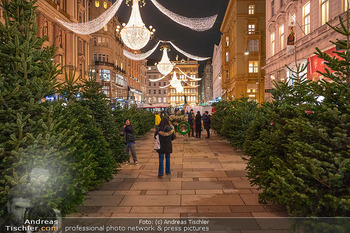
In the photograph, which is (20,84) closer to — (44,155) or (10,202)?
(44,155)

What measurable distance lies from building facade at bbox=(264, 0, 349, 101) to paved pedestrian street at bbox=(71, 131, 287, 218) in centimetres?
617

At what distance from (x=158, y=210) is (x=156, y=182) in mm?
2434

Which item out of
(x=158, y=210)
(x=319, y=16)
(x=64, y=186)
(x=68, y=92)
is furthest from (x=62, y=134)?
(x=319, y=16)

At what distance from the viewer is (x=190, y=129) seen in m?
23.2

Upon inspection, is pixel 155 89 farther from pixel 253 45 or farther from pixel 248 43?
pixel 253 45

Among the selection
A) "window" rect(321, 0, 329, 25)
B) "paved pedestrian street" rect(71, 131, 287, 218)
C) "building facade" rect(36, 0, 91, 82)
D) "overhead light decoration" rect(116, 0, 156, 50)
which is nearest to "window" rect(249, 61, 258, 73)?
"building facade" rect(36, 0, 91, 82)

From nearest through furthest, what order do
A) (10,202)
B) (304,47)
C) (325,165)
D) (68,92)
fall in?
(325,165)
(10,202)
(68,92)
(304,47)

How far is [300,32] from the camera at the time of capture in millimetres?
24656

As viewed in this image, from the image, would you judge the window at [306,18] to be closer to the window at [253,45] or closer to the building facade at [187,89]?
the window at [253,45]

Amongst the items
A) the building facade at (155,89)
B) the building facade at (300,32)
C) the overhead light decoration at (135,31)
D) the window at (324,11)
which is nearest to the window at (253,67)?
the building facade at (300,32)

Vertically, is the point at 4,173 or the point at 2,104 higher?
the point at 2,104

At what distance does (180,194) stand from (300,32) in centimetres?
2204

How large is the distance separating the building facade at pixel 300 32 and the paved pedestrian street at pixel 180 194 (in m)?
6.17

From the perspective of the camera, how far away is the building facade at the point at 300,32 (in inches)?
744
